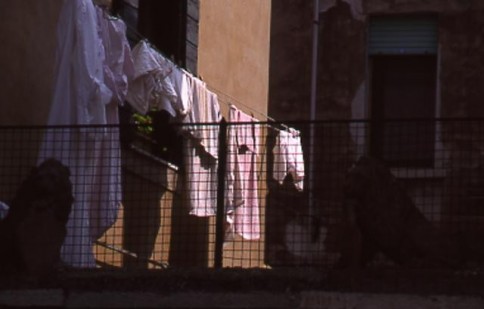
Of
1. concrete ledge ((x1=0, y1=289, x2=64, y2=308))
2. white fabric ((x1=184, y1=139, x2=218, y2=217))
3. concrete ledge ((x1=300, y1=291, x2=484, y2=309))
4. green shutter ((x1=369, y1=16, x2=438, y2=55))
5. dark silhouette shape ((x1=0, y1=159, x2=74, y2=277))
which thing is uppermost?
Result: green shutter ((x1=369, y1=16, x2=438, y2=55))

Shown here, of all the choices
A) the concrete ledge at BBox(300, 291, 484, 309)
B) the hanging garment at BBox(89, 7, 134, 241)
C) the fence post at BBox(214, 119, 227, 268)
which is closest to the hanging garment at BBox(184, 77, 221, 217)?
the hanging garment at BBox(89, 7, 134, 241)

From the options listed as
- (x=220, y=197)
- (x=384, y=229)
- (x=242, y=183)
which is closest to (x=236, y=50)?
(x=242, y=183)

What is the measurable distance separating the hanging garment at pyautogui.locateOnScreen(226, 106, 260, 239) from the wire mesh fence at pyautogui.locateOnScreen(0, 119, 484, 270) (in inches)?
0.9

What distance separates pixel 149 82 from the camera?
1419 centimetres

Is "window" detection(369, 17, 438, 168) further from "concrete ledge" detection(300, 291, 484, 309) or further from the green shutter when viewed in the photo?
"concrete ledge" detection(300, 291, 484, 309)

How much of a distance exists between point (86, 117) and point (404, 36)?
8.94 metres

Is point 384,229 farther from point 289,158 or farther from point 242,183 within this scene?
point 289,158

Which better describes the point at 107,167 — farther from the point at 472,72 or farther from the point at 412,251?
the point at 472,72

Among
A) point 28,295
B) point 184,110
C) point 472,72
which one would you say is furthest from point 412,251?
point 472,72

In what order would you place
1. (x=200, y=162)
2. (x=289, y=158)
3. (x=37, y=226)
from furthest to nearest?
(x=289, y=158) < (x=200, y=162) < (x=37, y=226)

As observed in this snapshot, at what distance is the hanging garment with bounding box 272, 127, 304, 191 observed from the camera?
15.6 meters

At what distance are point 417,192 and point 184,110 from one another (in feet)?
15.8

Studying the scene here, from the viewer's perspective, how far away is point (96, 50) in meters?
12.9

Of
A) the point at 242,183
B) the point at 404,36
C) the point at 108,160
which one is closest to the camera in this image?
the point at 108,160
